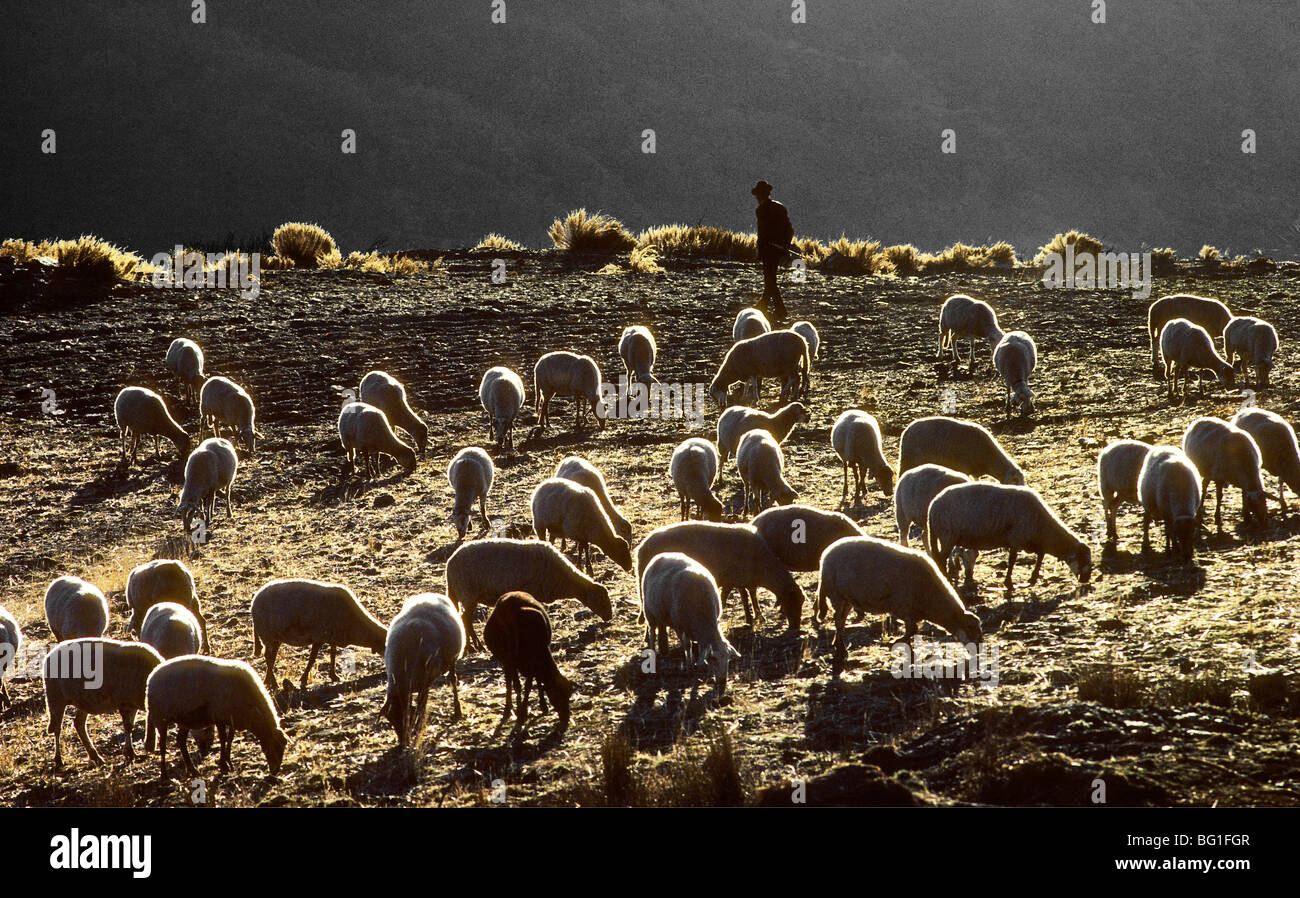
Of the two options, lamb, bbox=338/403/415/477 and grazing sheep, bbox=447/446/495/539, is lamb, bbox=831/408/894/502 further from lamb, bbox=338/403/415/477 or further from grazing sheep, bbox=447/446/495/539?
lamb, bbox=338/403/415/477

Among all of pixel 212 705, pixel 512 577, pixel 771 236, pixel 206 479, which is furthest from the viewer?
pixel 771 236

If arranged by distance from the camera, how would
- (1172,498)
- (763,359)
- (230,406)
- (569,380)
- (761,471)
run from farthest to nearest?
(763,359)
(569,380)
(230,406)
(761,471)
(1172,498)

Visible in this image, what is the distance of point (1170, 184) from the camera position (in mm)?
101625

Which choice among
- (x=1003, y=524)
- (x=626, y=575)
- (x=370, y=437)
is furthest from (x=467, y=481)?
(x=1003, y=524)

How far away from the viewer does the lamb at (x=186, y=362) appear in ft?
72.1

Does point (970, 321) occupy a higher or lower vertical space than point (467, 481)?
higher

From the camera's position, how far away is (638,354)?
22.6m

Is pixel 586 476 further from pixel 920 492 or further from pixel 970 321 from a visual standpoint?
pixel 970 321

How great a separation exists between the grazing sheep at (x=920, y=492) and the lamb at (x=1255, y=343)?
31.1 feet

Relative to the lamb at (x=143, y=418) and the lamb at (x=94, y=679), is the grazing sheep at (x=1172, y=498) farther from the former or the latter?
the lamb at (x=143, y=418)

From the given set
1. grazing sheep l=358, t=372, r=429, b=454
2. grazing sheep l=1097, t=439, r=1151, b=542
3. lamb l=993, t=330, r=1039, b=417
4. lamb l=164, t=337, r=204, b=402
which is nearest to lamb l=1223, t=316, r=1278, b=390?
lamb l=993, t=330, r=1039, b=417

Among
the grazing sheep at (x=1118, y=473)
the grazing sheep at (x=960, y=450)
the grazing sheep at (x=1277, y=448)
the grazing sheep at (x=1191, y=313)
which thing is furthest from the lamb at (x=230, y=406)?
the grazing sheep at (x=1191, y=313)

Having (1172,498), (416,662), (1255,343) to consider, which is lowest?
(416,662)

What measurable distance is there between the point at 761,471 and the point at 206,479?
748 centimetres
